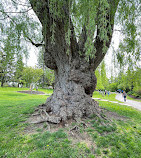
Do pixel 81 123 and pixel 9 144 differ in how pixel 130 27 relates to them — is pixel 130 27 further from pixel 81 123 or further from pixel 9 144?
pixel 9 144

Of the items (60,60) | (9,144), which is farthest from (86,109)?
(9,144)

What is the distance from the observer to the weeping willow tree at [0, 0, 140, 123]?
2.82 m

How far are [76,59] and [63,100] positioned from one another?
1.74 metres

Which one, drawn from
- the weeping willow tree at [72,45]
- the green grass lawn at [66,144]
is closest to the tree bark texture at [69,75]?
the weeping willow tree at [72,45]

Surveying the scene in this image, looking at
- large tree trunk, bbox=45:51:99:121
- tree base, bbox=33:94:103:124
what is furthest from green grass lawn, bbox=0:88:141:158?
large tree trunk, bbox=45:51:99:121

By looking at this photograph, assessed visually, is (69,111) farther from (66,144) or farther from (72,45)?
(72,45)

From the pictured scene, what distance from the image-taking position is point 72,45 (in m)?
3.72

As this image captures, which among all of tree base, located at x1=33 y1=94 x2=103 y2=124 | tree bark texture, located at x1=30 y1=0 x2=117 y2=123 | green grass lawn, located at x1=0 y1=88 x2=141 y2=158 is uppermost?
tree bark texture, located at x1=30 y1=0 x2=117 y2=123

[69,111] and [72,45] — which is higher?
[72,45]

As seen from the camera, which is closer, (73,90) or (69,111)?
(69,111)

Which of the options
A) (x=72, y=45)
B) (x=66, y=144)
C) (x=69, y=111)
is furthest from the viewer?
(x=72, y=45)

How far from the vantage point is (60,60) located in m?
3.91

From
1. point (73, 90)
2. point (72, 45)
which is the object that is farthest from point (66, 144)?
point (72, 45)

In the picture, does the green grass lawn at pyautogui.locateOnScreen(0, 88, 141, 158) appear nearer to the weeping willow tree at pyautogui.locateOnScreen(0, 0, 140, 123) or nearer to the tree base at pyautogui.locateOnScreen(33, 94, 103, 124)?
the tree base at pyautogui.locateOnScreen(33, 94, 103, 124)
